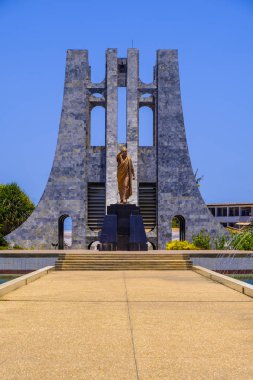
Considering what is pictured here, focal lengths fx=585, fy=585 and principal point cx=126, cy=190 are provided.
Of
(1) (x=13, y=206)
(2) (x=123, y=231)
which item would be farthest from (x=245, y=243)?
(1) (x=13, y=206)

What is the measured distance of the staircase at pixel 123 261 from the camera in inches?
840

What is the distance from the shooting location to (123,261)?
21641mm

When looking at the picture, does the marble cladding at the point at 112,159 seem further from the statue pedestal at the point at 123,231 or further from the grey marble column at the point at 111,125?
the statue pedestal at the point at 123,231

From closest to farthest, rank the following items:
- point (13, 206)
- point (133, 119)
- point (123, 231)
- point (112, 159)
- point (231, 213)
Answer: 1. point (123, 231)
2. point (112, 159)
3. point (133, 119)
4. point (13, 206)
5. point (231, 213)

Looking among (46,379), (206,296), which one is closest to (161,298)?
(206,296)

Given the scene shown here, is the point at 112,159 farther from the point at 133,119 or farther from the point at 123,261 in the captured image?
the point at 123,261

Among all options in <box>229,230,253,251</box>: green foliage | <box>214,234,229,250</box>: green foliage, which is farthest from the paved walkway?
<box>214,234,229,250</box>: green foliage

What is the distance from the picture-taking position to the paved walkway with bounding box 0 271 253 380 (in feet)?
18.9

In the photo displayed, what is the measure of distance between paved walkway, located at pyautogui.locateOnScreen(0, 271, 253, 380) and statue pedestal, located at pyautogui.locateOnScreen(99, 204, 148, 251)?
44.4 ft

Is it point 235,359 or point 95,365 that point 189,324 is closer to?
point 235,359

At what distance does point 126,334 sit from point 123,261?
1400cm

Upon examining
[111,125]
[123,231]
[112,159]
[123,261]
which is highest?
[111,125]

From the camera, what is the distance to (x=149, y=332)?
784cm

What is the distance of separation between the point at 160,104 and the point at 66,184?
893 centimetres
